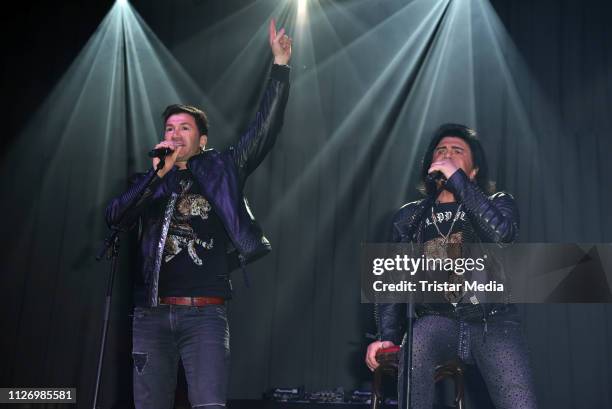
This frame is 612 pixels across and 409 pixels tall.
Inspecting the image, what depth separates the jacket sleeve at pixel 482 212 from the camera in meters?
2.22

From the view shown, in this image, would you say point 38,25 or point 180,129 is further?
point 38,25

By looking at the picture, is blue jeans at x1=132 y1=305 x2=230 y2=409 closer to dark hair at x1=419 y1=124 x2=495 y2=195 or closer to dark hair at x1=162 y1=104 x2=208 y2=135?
dark hair at x1=162 y1=104 x2=208 y2=135

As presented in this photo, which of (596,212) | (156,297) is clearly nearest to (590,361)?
(596,212)

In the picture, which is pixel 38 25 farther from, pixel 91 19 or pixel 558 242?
pixel 558 242

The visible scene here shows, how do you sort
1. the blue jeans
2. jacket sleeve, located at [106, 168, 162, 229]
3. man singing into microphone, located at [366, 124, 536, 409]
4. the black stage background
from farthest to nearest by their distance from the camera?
1. the black stage background
2. jacket sleeve, located at [106, 168, 162, 229]
3. man singing into microphone, located at [366, 124, 536, 409]
4. the blue jeans

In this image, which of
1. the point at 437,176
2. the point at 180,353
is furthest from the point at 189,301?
the point at 437,176

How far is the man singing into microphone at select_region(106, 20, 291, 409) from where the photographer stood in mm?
2111

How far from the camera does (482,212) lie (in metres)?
2.29

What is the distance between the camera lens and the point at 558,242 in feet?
13.7

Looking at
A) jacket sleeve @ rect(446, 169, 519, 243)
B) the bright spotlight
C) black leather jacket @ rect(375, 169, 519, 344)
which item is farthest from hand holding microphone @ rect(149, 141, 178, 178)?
the bright spotlight

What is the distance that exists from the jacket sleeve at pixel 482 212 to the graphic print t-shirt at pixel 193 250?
92cm

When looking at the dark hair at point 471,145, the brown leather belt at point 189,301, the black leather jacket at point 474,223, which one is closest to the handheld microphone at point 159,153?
the brown leather belt at point 189,301

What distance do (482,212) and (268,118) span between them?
94 cm

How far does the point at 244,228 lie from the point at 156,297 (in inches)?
17.1
